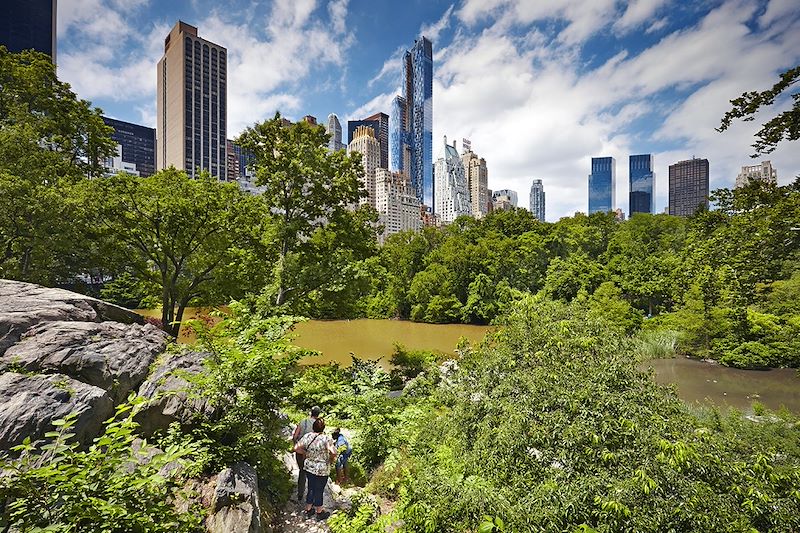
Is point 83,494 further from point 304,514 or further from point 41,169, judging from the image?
point 41,169

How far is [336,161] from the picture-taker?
12242 mm

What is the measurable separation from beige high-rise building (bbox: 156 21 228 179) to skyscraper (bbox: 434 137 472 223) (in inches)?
3536

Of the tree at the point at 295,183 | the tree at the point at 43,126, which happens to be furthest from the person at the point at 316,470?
the tree at the point at 43,126

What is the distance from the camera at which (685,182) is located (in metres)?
148

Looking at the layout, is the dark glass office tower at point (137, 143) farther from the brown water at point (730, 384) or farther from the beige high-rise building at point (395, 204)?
the brown water at point (730, 384)

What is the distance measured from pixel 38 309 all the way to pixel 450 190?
568 ft

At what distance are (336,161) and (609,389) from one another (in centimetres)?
1015

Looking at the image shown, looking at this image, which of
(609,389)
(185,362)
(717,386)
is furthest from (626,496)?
(717,386)

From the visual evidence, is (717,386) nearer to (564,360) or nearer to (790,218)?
(790,218)

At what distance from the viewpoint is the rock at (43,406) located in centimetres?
332

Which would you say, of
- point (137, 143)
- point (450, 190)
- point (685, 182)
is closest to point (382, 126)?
point (450, 190)

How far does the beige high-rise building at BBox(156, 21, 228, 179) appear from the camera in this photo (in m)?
85.7

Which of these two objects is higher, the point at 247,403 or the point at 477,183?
the point at 477,183

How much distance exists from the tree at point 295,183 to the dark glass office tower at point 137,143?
111 metres
